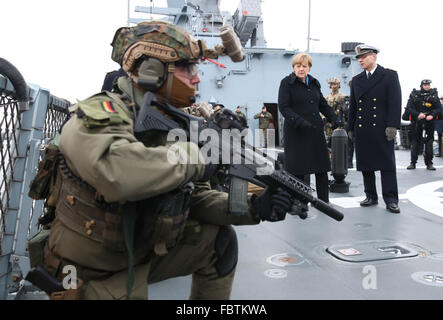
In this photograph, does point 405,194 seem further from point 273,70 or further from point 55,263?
point 273,70

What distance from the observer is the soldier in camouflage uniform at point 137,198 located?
1144 millimetres

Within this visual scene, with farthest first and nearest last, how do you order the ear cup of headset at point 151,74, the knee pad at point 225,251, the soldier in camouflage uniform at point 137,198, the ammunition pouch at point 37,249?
1. the knee pad at point 225,251
2. the ammunition pouch at point 37,249
3. the ear cup of headset at point 151,74
4. the soldier in camouflage uniform at point 137,198

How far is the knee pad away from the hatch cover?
1.16 metres

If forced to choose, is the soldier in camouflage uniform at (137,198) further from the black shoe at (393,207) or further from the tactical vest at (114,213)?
the black shoe at (393,207)

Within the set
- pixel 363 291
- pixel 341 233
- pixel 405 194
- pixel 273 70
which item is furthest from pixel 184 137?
pixel 273 70

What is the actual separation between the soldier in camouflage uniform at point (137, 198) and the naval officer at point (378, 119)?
106 inches

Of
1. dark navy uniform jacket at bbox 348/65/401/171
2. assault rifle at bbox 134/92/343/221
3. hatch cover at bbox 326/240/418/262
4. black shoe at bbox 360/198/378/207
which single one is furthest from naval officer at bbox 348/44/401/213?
assault rifle at bbox 134/92/343/221

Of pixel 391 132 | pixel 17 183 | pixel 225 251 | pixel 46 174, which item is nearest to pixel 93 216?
pixel 46 174

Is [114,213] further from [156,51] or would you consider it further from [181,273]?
[156,51]

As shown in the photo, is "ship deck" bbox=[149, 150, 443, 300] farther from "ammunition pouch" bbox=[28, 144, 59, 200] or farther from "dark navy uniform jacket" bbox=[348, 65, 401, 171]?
"ammunition pouch" bbox=[28, 144, 59, 200]

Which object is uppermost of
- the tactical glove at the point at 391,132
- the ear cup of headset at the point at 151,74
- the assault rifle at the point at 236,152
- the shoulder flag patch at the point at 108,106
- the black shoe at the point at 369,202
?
the ear cup of headset at the point at 151,74

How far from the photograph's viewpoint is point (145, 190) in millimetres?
1145

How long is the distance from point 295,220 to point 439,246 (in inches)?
49.7

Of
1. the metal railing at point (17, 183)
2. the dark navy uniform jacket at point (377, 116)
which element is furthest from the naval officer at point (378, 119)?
the metal railing at point (17, 183)
